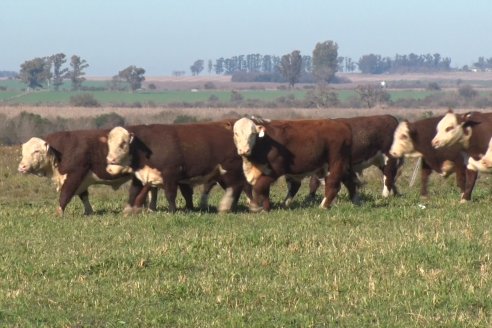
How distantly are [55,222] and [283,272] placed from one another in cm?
539

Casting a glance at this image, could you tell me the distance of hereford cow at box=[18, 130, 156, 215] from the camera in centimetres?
1561

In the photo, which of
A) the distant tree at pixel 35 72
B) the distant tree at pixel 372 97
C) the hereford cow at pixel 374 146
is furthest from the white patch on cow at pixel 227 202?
the distant tree at pixel 35 72

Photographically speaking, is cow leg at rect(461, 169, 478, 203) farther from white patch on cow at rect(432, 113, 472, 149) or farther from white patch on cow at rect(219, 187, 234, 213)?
white patch on cow at rect(219, 187, 234, 213)

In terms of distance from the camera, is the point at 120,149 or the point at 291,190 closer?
the point at 120,149

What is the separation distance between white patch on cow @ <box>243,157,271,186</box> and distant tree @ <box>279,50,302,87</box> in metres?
138

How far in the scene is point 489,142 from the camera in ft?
51.4

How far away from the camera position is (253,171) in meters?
15.8

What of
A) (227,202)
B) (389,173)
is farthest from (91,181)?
(389,173)

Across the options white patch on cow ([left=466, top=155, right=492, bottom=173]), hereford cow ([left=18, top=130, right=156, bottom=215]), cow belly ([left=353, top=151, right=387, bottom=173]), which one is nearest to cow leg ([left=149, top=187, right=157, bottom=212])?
hereford cow ([left=18, top=130, right=156, bottom=215])

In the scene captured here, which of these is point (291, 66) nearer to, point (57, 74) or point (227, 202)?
point (57, 74)

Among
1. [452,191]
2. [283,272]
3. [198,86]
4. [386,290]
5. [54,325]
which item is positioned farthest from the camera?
[198,86]

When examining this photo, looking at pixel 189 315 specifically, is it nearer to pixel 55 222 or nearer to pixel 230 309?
pixel 230 309

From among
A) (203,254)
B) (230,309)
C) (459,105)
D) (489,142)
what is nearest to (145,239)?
(203,254)

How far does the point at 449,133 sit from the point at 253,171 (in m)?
3.17
